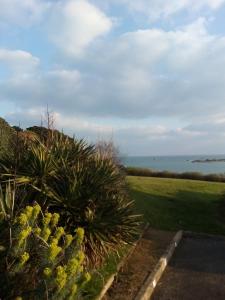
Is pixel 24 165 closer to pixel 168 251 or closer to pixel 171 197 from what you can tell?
pixel 168 251

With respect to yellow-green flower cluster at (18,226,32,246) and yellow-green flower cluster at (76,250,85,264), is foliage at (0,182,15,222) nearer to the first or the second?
yellow-green flower cluster at (18,226,32,246)

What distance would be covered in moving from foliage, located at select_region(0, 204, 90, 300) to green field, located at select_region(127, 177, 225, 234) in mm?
7805

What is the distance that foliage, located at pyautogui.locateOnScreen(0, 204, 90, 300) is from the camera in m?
5.85

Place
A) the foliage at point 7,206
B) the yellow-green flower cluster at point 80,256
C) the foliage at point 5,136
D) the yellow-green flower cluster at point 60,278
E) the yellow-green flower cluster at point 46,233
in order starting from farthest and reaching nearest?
1. the foliage at point 5,136
2. the foliage at point 7,206
3. the yellow-green flower cluster at point 46,233
4. the yellow-green flower cluster at point 80,256
5. the yellow-green flower cluster at point 60,278

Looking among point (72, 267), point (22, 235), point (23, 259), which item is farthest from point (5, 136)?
point (72, 267)

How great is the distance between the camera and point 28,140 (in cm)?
1161

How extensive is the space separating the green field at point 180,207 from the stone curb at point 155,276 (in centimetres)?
269

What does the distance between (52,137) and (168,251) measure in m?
3.71

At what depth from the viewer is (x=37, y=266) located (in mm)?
6422

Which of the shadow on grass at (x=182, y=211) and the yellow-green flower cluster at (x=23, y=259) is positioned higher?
the yellow-green flower cluster at (x=23, y=259)

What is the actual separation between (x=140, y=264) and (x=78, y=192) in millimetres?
1964

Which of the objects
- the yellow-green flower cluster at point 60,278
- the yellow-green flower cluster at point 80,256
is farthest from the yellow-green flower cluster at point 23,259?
the yellow-green flower cluster at point 80,256

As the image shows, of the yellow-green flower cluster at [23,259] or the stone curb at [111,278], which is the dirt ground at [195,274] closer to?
the stone curb at [111,278]

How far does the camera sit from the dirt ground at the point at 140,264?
866 cm
